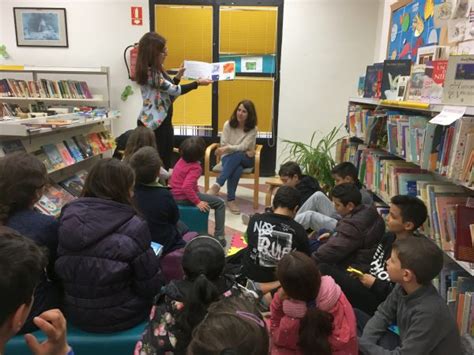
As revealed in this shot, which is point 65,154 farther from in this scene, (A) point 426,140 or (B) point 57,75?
(A) point 426,140

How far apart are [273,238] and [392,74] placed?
164cm

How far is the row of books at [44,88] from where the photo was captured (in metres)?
5.67

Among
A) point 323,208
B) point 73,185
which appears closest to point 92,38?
point 73,185

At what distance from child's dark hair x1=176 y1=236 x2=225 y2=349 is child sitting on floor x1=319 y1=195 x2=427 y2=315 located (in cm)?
91

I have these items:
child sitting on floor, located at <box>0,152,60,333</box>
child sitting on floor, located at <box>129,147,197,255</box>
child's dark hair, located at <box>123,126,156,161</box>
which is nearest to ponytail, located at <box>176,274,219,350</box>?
child sitting on floor, located at <box>0,152,60,333</box>

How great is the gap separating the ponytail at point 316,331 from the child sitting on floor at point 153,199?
1.10 meters

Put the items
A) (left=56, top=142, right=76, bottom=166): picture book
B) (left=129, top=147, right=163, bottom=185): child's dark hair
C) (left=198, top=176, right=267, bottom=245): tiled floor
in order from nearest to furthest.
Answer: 1. (left=129, top=147, right=163, bottom=185): child's dark hair
2. (left=56, top=142, right=76, bottom=166): picture book
3. (left=198, top=176, right=267, bottom=245): tiled floor

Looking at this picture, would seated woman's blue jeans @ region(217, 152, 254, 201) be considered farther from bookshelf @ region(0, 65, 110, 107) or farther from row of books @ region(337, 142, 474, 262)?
bookshelf @ region(0, 65, 110, 107)

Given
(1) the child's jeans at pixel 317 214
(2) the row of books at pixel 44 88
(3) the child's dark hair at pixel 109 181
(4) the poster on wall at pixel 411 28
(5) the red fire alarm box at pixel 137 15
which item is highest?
(5) the red fire alarm box at pixel 137 15

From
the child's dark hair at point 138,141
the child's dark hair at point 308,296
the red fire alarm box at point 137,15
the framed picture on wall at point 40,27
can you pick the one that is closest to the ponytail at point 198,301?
the child's dark hair at point 308,296

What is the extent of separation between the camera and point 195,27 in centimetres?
557

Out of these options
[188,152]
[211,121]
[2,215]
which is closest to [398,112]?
[188,152]

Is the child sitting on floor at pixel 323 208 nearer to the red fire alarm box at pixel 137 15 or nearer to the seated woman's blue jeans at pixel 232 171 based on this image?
the seated woman's blue jeans at pixel 232 171

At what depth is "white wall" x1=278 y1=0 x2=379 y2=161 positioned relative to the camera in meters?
5.38
